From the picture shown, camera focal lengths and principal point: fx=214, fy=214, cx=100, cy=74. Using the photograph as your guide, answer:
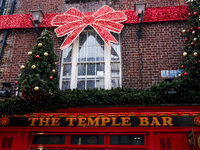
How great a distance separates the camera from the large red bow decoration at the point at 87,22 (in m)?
7.70

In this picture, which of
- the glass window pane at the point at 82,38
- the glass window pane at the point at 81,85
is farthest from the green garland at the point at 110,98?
the glass window pane at the point at 82,38

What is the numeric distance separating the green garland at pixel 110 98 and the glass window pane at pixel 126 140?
1041 millimetres

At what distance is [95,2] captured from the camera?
345 inches

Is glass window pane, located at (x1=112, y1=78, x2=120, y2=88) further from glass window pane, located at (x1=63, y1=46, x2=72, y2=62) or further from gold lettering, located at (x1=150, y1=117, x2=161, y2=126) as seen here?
glass window pane, located at (x1=63, y1=46, x2=72, y2=62)

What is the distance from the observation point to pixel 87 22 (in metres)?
8.02

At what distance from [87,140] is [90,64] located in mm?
2699

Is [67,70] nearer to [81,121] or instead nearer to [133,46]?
[81,121]

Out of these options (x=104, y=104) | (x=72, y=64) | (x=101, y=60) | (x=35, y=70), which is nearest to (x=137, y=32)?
(x=101, y=60)

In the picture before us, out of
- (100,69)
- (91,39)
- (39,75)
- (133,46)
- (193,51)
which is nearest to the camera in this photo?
(39,75)

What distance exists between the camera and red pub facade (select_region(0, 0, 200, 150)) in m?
6.30

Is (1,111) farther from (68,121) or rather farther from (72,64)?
(72,64)

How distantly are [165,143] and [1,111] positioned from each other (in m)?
5.02

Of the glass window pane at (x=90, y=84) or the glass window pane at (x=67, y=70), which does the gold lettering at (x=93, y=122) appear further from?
the glass window pane at (x=67, y=70)

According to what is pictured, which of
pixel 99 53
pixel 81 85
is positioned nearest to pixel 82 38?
pixel 99 53
